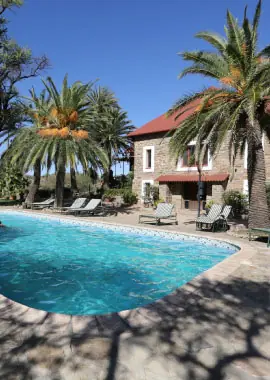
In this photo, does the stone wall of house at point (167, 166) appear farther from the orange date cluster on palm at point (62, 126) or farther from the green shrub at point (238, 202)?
the orange date cluster on palm at point (62, 126)

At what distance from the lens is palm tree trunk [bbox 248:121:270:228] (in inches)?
439

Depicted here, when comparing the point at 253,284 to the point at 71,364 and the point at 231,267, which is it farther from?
the point at 71,364

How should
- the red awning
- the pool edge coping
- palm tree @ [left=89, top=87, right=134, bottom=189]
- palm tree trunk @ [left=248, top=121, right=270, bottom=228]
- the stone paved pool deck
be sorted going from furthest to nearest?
palm tree @ [left=89, top=87, right=134, bottom=189] → the red awning → palm tree trunk @ [left=248, top=121, right=270, bottom=228] → the pool edge coping → the stone paved pool deck

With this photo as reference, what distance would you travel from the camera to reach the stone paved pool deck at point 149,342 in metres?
2.83

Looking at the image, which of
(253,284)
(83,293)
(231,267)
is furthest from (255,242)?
(83,293)

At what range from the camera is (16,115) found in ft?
85.0

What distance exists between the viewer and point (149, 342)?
3.34 metres

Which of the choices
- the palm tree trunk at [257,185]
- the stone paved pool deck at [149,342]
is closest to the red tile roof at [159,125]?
the palm tree trunk at [257,185]

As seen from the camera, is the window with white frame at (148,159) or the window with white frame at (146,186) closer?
the window with white frame at (146,186)

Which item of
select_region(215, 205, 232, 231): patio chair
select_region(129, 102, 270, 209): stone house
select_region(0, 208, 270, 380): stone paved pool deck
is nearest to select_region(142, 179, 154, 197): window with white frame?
select_region(129, 102, 270, 209): stone house

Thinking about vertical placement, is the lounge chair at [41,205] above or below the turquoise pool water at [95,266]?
above

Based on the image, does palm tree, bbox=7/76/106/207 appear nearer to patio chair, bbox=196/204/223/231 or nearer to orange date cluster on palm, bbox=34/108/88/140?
orange date cluster on palm, bbox=34/108/88/140

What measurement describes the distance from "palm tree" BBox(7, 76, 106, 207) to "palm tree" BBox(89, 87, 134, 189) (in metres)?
11.4

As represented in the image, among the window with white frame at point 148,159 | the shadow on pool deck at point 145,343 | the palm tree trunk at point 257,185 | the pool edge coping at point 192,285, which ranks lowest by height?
the shadow on pool deck at point 145,343
